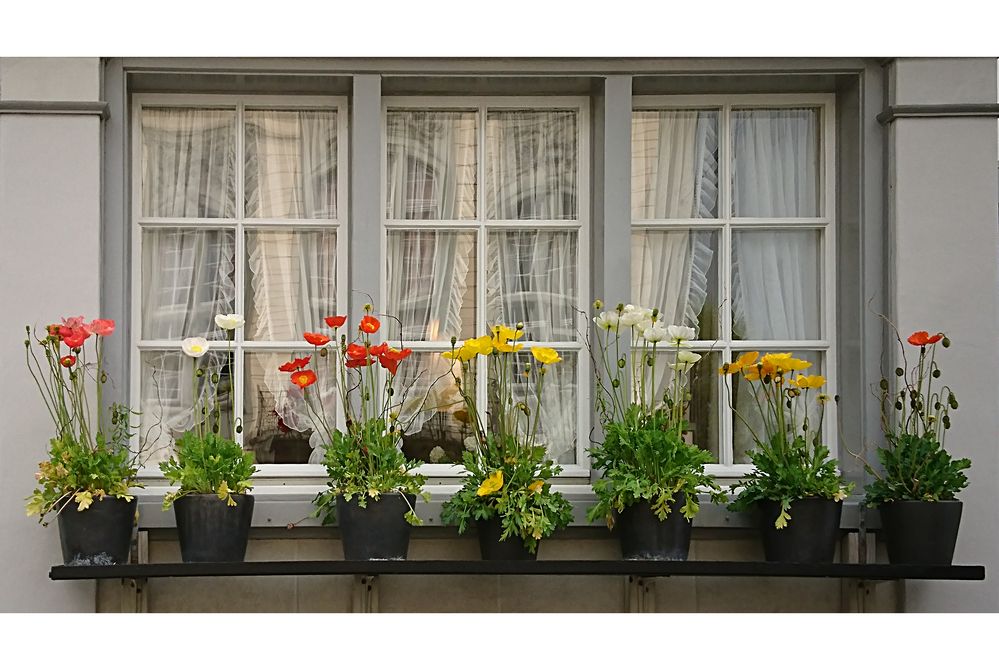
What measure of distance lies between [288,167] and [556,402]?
4.41 ft

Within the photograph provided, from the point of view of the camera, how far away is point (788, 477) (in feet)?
13.9

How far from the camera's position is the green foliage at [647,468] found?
4141 mm

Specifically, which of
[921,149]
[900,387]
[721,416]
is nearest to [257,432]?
[721,416]

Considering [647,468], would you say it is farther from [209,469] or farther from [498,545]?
[209,469]

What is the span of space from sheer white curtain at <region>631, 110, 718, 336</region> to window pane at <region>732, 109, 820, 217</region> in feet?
0.33

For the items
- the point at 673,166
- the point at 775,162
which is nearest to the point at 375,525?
the point at 673,166

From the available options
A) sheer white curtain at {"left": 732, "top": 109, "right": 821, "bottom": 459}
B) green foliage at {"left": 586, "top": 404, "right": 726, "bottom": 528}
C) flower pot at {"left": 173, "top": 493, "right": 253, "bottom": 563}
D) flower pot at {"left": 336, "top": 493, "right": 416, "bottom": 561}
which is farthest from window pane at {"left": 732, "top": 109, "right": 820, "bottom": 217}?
flower pot at {"left": 173, "top": 493, "right": 253, "bottom": 563}

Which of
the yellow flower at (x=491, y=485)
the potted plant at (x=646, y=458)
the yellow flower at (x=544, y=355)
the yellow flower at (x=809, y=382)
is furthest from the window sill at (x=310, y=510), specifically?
the yellow flower at (x=544, y=355)

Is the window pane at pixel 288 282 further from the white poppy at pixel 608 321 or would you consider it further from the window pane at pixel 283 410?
the white poppy at pixel 608 321

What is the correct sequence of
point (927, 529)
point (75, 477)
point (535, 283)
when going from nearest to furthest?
point (75, 477) → point (927, 529) → point (535, 283)

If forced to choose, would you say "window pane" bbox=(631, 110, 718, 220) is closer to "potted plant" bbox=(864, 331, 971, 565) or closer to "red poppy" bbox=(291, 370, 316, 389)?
"potted plant" bbox=(864, 331, 971, 565)

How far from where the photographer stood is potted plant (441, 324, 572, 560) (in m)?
4.14

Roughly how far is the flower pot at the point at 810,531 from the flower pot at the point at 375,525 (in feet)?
4.21

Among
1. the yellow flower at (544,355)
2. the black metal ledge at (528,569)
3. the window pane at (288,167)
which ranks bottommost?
the black metal ledge at (528,569)
